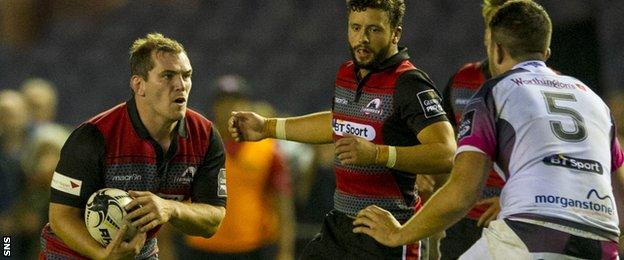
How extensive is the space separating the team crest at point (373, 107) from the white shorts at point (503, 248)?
1075mm

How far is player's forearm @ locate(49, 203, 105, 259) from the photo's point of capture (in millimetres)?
5074

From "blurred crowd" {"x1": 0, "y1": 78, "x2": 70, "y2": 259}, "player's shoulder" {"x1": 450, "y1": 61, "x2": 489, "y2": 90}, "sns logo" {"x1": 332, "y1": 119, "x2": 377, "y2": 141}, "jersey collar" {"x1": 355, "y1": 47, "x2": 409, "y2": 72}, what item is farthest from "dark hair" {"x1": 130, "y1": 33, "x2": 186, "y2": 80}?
"blurred crowd" {"x1": 0, "y1": 78, "x2": 70, "y2": 259}

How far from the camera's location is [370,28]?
17.5 ft

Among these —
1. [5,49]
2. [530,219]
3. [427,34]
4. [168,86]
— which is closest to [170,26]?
[5,49]

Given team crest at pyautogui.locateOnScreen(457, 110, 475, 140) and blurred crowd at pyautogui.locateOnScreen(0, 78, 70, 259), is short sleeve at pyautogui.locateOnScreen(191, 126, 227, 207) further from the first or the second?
blurred crowd at pyautogui.locateOnScreen(0, 78, 70, 259)

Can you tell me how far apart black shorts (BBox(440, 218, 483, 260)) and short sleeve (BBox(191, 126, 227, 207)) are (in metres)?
1.31

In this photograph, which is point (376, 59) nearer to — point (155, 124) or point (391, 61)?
point (391, 61)

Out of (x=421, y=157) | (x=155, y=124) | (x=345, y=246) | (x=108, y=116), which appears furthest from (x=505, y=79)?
(x=108, y=116)

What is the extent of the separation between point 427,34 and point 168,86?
6228 millimetres

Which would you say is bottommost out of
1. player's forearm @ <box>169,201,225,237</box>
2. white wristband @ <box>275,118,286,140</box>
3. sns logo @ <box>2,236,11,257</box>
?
sns logo @ <box>2,236,11,257</box>

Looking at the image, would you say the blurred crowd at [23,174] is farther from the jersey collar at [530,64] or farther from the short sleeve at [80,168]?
the jersey collar at [530,64]

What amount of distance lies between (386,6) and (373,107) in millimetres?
460

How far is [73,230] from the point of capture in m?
5.08

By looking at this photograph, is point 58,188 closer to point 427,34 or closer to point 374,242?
point 374,242
